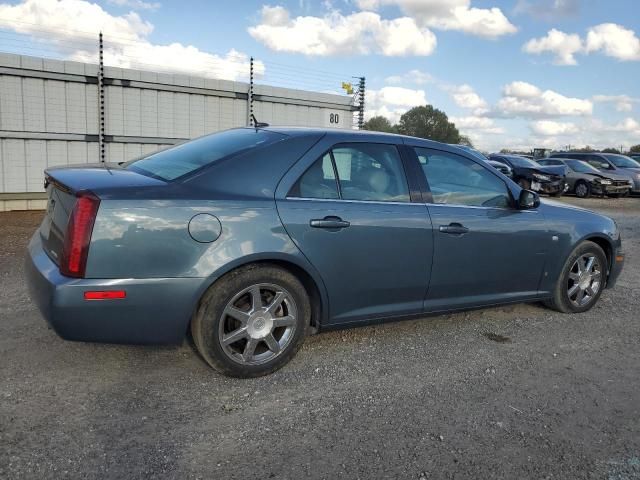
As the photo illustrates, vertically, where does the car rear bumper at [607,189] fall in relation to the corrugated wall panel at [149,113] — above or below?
below

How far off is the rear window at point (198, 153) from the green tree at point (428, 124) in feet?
287

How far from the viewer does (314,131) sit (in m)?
3.62

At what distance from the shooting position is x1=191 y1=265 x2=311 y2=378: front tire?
308 centimetres

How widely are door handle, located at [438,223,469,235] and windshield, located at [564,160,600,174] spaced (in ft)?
59.1

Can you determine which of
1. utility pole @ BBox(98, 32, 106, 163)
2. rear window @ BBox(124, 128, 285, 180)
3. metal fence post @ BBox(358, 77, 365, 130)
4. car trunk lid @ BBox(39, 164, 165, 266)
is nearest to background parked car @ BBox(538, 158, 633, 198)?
metal fence post @ BBox(358, 77, 365, 130)

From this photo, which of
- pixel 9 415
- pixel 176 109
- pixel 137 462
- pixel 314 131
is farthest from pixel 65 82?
pixel 137 462

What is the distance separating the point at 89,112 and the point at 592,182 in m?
16.8

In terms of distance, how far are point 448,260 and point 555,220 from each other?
1285 millimetres

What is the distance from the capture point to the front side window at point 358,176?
11.2 ft

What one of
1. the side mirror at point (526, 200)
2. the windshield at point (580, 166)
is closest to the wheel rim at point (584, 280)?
the side mirror at point (526, 200)

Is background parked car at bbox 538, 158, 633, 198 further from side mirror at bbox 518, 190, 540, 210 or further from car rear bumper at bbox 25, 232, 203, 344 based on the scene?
car rear bumper at bbox 25, 232, 203, 344

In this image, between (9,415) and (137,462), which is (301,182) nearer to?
(137,462)

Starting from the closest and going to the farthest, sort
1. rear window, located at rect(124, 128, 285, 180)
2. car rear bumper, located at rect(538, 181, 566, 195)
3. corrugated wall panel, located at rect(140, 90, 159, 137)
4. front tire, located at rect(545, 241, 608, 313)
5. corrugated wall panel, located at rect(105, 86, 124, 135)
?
rear window, located at rect(124, 128, 285, 180) → front tire, located at rect(545, 241, 608, 313) → corrugated wall panel, located at rect(105, 86, 124, 135) → corrugated wall panel, located at rect(140, 90, 159, 137) → car rear bumper, located at rect(538, 181, 566, 195)

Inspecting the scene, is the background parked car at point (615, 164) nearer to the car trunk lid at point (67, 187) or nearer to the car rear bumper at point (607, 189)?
the car rear bumper at point (607, 189)
